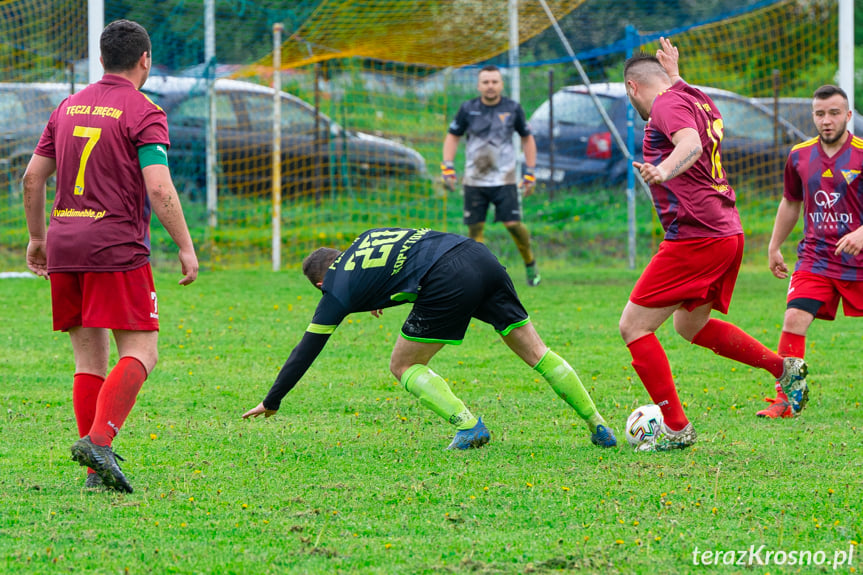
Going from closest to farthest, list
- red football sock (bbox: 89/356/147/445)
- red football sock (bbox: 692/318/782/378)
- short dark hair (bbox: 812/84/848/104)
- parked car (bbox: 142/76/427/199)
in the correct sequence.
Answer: red football sock (bbox: 89/356/147/445) < red football sock (bbox: 692/318/782/378) < short dark hair (bbox: 812/84/848/104) < parked car (bbox: 142/76/427/199)

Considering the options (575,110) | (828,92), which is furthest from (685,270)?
(575,110)

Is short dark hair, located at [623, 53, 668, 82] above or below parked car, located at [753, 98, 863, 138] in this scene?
below

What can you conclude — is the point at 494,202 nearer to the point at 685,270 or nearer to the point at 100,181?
the point at 685,270

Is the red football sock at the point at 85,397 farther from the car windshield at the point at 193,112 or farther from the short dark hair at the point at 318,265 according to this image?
the car windshield at the point at 193,112

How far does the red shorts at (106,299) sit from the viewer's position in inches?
173

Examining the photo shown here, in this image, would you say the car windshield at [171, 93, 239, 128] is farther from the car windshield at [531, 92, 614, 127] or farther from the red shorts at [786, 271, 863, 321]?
the red shorts at [786, 271, 863, 321]

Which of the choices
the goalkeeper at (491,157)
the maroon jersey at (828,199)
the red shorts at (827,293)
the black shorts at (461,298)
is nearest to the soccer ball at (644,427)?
the black shorts at (461,298)

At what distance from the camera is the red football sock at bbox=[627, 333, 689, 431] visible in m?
5.28

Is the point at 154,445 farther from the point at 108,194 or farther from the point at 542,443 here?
the point at 542,443

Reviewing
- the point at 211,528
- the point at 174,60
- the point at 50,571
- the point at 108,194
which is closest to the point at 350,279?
the point at 108,194

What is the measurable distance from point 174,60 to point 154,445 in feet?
34.8

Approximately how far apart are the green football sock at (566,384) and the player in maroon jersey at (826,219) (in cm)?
155

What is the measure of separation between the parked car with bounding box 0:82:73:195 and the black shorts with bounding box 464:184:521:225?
5492 mm

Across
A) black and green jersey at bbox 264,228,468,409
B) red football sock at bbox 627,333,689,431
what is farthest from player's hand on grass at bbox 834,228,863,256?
black and green jersey at bbox 264,228,468,409
